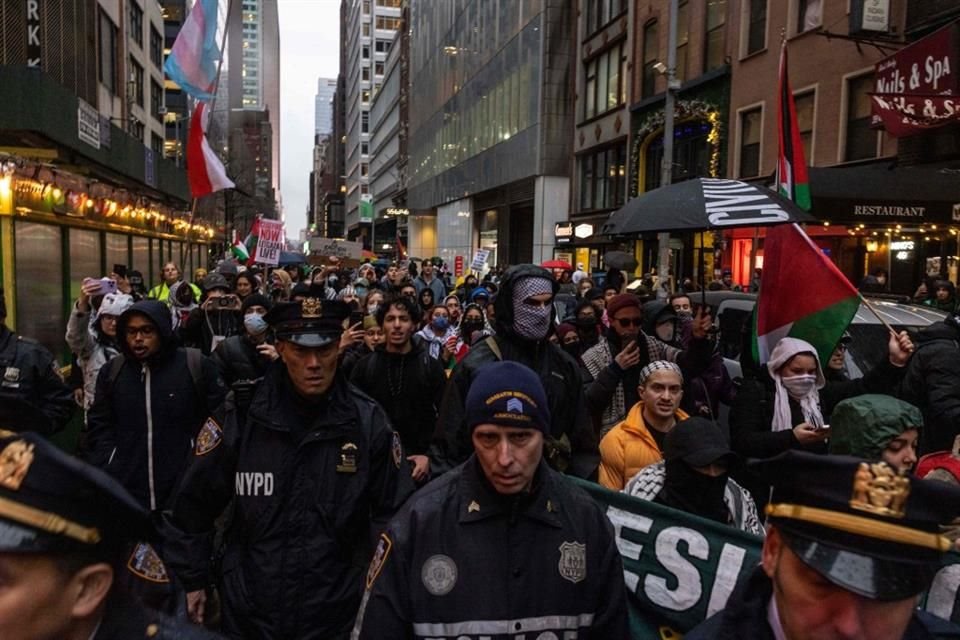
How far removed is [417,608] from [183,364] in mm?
3268

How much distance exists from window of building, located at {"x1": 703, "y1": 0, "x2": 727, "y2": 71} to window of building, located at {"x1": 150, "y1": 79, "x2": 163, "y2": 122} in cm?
3116

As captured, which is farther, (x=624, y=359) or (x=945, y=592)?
(x=624, y=359)

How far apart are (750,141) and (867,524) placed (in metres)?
23.1

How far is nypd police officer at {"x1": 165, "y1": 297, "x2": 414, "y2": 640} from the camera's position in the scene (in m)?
3.02

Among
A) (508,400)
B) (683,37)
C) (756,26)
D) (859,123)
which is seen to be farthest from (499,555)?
(683,37)

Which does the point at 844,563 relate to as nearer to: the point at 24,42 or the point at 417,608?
the point at 417,608

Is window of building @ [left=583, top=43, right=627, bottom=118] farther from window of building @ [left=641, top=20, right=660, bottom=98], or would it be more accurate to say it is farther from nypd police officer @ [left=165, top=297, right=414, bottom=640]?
nypd police officer @ [left=165, top=297, right=414, bottom=640]

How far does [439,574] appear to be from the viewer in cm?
237

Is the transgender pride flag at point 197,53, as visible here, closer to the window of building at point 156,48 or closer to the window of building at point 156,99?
the window of building at point 156,48

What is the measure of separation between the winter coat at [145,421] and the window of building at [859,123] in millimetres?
17340

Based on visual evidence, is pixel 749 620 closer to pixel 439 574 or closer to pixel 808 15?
pixel 439 574

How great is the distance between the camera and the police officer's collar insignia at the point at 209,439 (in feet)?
10.3

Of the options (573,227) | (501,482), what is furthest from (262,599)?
(573,227)

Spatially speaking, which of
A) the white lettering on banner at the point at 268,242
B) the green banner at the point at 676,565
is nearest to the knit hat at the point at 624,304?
the green banner at the point at 676,565
